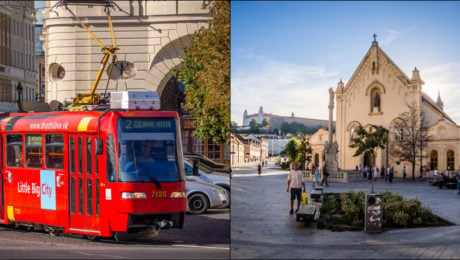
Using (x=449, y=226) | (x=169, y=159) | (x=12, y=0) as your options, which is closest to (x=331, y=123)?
(x=449, y=226)

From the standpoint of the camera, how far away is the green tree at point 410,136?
7.43 metres

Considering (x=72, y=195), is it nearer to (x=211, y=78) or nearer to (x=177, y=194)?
(x=177, y=194)

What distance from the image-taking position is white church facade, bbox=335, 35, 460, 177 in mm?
7258

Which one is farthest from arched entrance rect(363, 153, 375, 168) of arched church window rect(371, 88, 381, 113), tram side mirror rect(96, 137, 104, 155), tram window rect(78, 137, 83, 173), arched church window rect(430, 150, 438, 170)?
tram window rect(78, 137, 83, 173)

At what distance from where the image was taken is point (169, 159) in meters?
10.2

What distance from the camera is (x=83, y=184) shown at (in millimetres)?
10453

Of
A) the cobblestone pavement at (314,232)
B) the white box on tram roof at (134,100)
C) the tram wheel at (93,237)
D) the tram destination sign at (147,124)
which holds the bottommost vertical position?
the tram wheel at (93,237)

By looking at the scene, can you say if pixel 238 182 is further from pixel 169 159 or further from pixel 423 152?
pixel 169 159

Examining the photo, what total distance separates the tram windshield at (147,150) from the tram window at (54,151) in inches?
56.9

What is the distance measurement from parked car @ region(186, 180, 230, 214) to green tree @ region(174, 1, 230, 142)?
1.08m

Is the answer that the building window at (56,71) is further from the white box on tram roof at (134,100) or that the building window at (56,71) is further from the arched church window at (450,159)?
the arched church window at (450,159)

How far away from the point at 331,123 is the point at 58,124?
5486 millimetres

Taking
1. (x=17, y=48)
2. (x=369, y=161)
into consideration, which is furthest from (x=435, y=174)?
(x=17, y=48)

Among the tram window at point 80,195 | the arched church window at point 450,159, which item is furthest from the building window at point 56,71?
the arched church window at point 450,159
